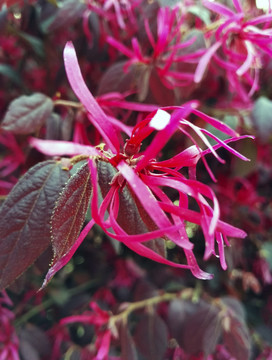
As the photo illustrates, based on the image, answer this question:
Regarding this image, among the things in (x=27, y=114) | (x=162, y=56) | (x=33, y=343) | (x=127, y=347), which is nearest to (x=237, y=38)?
(x=162, y=56)

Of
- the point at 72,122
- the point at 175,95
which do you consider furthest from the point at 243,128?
the point at 72,122

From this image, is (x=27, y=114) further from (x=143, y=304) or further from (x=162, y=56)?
(x=143, y=304)

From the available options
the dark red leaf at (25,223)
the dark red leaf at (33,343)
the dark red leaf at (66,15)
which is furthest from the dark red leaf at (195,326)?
the dark red leaf at (66,15)

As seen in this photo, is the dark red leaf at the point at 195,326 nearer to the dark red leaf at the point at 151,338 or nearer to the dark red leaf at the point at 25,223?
the dark red leaf at the point at 151,338

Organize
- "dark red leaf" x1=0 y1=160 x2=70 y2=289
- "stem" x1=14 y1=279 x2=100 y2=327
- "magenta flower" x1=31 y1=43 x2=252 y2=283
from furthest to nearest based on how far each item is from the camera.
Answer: "stem" x1=14 y1=279 x2=100 y2=327 < "dark red leaf" x1=0 y1=160 x2=70 y2=289 < "magenta flower" x1=31 y1=43 x2=252 y2=283

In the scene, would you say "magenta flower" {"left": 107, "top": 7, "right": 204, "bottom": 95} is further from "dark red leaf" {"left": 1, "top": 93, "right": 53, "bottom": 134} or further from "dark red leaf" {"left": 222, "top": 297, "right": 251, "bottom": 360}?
"dark red leaf" {"left": 222, "top": 297, "right": 251, "bottom": 360}

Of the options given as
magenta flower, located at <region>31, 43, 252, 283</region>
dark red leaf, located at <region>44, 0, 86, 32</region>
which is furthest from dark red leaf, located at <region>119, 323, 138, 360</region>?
dark red leaf, located at <region>44, 0, 86, 32</region>
